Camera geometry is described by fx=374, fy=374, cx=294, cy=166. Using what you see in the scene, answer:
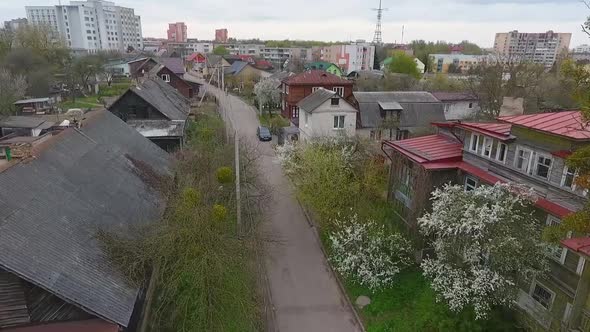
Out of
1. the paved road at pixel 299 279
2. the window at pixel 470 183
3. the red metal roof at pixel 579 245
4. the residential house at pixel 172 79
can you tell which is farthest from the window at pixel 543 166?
the residential house at pixel 172 79

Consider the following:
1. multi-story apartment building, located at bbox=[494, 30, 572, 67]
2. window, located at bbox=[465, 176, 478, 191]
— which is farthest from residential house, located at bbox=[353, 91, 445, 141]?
multi-story apartment building, located at bbox=[494, 30, 572, 67]

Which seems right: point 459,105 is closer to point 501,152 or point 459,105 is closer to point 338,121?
point 338,121

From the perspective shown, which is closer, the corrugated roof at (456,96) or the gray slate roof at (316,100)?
the gray slate roof at (316,100)

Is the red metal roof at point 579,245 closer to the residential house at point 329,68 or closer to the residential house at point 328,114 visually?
the residential house at point 328,114

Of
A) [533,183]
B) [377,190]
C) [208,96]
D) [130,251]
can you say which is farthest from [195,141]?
[208,96]

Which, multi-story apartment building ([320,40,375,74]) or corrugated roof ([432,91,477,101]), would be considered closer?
corrugated roof ([432,91,477,101])

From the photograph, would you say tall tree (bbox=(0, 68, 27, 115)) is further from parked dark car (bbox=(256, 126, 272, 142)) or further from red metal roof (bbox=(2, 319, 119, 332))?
red metal roof (bbox=(2, 319, 119, 332))

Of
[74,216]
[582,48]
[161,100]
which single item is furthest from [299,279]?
[582,48]
